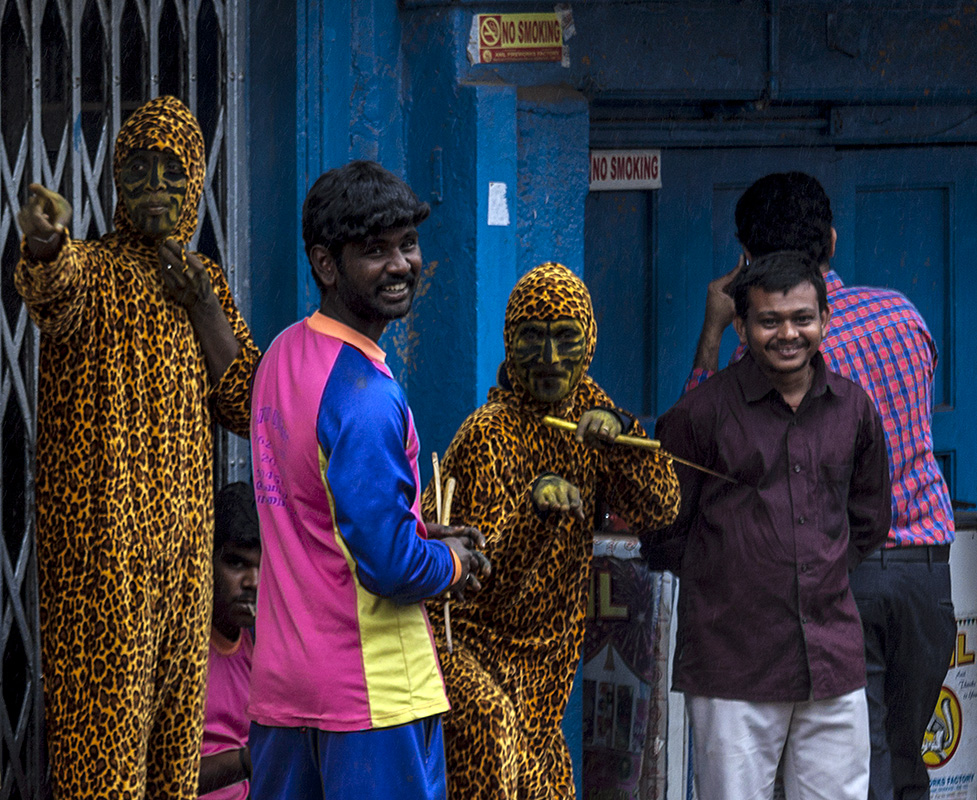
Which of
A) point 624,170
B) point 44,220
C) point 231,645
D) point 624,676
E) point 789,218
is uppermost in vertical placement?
point 624,170

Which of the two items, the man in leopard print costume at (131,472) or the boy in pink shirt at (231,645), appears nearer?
the man in leopard print costume at (131,472)

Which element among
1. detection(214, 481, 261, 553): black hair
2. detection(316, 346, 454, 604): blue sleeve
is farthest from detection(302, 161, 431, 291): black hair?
detection(214, 481, 261, 553): black hair

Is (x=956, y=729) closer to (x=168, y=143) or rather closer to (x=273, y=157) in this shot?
(x=273, y=157)

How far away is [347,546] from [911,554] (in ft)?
6.24

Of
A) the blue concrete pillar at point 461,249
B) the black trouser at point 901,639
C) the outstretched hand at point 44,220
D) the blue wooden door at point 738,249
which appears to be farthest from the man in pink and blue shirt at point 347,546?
the blue wooden door at point 738,249

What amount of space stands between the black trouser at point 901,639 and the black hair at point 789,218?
2.81 feet

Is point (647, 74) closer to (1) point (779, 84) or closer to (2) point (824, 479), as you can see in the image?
(1) point (779, 84)

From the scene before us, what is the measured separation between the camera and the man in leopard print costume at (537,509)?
12.3ft

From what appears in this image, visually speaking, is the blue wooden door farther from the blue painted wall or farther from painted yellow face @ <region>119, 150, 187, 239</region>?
painted yellow face @ <region>119, 150, 187, 239</region>

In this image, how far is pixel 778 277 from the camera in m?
3.89

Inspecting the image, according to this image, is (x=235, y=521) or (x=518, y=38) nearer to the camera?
(x=235, y=521)

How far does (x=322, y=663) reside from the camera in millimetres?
2930

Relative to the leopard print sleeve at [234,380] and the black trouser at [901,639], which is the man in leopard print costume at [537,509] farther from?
the black trouser at [901,639]

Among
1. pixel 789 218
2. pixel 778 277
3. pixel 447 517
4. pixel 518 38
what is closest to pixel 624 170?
pixel 518 38
